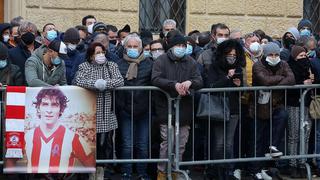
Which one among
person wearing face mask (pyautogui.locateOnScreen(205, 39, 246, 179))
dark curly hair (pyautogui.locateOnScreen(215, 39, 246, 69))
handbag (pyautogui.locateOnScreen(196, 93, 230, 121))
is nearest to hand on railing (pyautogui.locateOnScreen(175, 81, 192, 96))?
handbag (pyautogui.locateOnScreen(196, 93, 230, 121))

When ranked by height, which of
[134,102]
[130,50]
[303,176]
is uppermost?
[130,50]

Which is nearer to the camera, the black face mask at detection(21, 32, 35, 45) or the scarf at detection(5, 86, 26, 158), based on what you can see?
the scarf at detection(5, 86, 26, 158)

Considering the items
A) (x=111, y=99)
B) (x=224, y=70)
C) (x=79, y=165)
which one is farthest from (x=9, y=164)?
(x=224, y=70)

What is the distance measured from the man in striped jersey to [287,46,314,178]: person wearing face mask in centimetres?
271

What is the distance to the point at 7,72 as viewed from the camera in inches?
359

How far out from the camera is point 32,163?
8945 mm

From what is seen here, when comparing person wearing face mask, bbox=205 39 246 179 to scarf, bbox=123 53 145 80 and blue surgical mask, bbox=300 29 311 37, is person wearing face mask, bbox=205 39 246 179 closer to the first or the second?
scarf, bbox=123 53 145 80

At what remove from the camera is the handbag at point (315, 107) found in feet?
32.7

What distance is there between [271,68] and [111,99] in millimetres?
2118

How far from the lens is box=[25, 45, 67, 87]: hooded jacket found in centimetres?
905

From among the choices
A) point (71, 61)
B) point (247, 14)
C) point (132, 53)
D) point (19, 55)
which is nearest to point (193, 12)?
point (247, 14)

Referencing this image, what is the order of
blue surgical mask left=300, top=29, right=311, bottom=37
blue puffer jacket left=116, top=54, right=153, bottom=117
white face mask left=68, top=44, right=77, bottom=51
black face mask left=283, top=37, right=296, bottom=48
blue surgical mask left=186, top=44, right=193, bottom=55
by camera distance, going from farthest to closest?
blue surgical mask left=300, top=29, right=311, bottom=37, black face mask left=283, top=37, right=296, bottom=48, blue surgical mask left=186, top=44, right=193, bottom=55, white face mask left=68, top=44, right=77, bottom=51, blue puffer jacket left=116, top=54, right=153, bottom=117

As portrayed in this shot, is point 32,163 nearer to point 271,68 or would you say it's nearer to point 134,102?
point 134,102

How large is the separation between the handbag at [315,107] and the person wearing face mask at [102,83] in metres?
2.56
